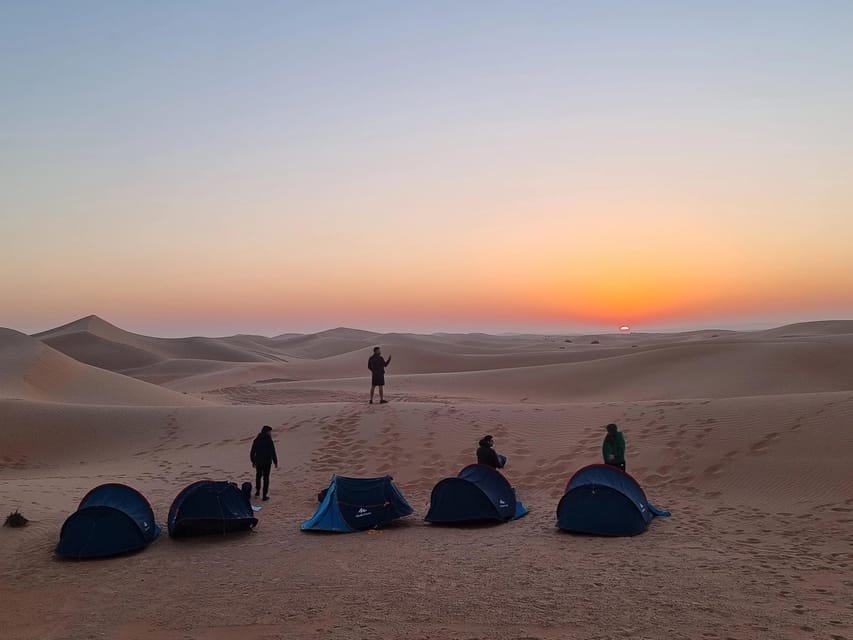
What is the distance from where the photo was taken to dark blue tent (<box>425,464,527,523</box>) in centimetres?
1143

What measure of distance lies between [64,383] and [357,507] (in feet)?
85.2

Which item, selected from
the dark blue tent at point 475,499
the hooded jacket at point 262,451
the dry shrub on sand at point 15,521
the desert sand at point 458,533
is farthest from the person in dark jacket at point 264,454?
the dry shrub on sand at point 15,521

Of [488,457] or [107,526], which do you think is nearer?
[107,526]

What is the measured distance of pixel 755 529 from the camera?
1028cm

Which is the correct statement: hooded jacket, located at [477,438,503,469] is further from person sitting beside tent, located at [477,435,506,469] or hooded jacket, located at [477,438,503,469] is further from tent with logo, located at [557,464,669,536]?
tent with logo, located at [557,464,669,536]

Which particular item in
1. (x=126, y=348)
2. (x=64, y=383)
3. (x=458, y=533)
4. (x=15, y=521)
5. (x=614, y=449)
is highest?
(x=126, y=348)

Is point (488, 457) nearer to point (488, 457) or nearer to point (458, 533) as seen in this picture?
point (488, 457)

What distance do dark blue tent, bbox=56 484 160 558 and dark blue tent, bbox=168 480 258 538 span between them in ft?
1.46

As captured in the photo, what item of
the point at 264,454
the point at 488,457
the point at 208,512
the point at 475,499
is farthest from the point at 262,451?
the point at 475,499

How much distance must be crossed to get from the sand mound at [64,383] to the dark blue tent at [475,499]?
65.1 feet

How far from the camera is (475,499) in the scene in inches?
451

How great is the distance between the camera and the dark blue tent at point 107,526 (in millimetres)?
10047

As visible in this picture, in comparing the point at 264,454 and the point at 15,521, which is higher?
the point at 264,454

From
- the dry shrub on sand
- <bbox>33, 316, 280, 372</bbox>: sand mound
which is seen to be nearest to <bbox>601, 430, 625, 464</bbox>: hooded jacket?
the dry shrub on sand
